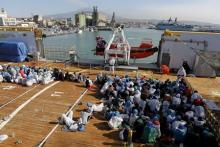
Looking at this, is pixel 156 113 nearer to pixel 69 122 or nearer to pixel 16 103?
pixel 69 122

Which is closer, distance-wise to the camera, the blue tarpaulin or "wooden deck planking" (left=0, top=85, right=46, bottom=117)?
"wooden deck planking" (left=0, top=85, right=46, bottom=117)

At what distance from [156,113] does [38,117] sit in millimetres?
6920

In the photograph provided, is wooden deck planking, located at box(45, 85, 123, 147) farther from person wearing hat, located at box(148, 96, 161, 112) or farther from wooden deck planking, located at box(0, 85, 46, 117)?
wooden deck planking, located at box(0, 85, 46, 117)

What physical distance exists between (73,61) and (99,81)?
810cm

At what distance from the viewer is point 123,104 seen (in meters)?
15.0

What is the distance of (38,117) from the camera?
13.8m

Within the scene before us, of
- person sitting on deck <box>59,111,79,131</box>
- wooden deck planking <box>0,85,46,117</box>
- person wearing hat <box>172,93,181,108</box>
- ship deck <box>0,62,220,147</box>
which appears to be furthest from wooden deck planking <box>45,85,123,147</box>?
person wearing hat <box>172,93,181,108</box>

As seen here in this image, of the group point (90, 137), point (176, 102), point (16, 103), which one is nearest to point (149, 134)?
point (90, 137)

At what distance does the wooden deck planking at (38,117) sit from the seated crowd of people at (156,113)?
2809 mm

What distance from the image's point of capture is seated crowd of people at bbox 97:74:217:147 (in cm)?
1146

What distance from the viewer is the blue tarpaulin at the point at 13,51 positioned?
26.7m

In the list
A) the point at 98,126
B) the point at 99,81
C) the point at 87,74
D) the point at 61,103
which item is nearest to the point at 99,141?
the point at 98,126

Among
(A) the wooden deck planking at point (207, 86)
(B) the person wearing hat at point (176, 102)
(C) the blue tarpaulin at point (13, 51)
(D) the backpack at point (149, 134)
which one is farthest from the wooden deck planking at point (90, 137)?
(C) the blue tarpaulin at point (13, 51)

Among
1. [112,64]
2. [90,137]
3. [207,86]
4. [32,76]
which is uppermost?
[112,64]
